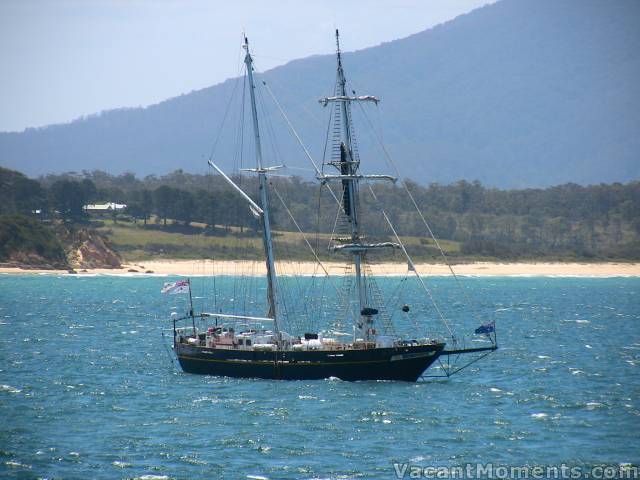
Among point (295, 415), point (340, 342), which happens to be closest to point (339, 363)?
point (340, 342)

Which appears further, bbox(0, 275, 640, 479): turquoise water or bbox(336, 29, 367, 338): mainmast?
bbox(336, 29, 367, 338): mainmast

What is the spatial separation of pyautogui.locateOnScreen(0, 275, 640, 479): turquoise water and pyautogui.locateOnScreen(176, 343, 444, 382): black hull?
2.97 feet

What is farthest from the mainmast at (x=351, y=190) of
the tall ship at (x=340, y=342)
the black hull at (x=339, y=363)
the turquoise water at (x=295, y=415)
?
the turquoise water at (x=295, y=415)

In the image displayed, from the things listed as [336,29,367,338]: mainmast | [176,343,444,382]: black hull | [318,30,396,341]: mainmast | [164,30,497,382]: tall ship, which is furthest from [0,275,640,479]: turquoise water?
[336,29,367,338]: mainmast

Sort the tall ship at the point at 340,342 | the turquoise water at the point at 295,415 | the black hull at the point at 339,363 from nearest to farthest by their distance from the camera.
Answer: the turquoise water at the point at 295,415
the black hull at the point at 339,363
the tall ship at the point at 340,342

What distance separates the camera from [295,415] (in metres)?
53.7

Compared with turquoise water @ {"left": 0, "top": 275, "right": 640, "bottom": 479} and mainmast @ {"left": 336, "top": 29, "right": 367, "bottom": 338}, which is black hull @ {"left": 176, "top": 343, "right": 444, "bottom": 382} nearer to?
turquoise water @ {"left": 0, "top": 275, "right": 640, "bottom": 479}

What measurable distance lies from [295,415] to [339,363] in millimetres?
10350

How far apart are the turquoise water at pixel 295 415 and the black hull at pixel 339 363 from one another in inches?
35.6

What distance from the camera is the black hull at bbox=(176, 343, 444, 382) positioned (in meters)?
63.6

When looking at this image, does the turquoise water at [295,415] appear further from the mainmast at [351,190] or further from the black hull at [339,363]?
the mainmast at [351,190]

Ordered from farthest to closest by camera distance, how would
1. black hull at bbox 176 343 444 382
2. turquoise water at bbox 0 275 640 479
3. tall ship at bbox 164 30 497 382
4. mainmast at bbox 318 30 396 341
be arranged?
mainmast at bbox 318 30 396 341 → tall ship at bbox 164 30 497 382 → black hull at bbox 176 343 444 382 → turquoise water at bbox 0 275 640 479

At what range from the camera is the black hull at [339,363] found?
63562mm

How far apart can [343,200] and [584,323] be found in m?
51.2
